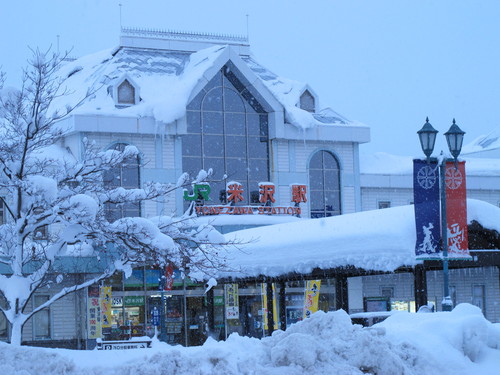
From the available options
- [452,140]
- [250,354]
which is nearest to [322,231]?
[452,140]

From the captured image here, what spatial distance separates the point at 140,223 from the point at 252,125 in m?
25.5

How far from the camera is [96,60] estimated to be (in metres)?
41.9

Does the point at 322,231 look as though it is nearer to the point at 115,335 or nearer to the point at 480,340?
the point at 480,340

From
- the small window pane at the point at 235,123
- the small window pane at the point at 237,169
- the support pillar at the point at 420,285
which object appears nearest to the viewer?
the support pillar at the point at 420,285

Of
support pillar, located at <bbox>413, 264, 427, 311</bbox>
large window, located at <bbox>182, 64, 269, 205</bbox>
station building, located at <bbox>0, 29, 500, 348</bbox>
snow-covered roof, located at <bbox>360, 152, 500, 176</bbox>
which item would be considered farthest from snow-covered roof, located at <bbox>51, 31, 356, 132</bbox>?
support pillar, located at <bbox>413, 264, 427, 311</bbox>

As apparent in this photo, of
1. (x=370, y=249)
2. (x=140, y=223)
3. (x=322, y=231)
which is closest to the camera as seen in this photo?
(x=140, y=223)

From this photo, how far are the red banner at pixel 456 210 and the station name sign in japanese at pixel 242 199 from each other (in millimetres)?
15716

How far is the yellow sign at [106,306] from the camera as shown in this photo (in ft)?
109

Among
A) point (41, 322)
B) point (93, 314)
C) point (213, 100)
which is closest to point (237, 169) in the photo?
point (213, 100)

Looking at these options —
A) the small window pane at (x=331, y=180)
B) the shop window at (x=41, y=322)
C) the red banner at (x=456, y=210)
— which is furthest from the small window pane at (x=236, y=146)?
the red banner at (x=456, y=210)

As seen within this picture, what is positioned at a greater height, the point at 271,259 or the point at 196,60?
the point at 196,60

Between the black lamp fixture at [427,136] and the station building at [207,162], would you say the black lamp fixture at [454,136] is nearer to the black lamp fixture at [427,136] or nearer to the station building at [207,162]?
the black lamp fixture at [427,136]

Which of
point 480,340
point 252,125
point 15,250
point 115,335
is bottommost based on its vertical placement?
point 115,335

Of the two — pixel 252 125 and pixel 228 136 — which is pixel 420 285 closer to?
pixel 228 136
